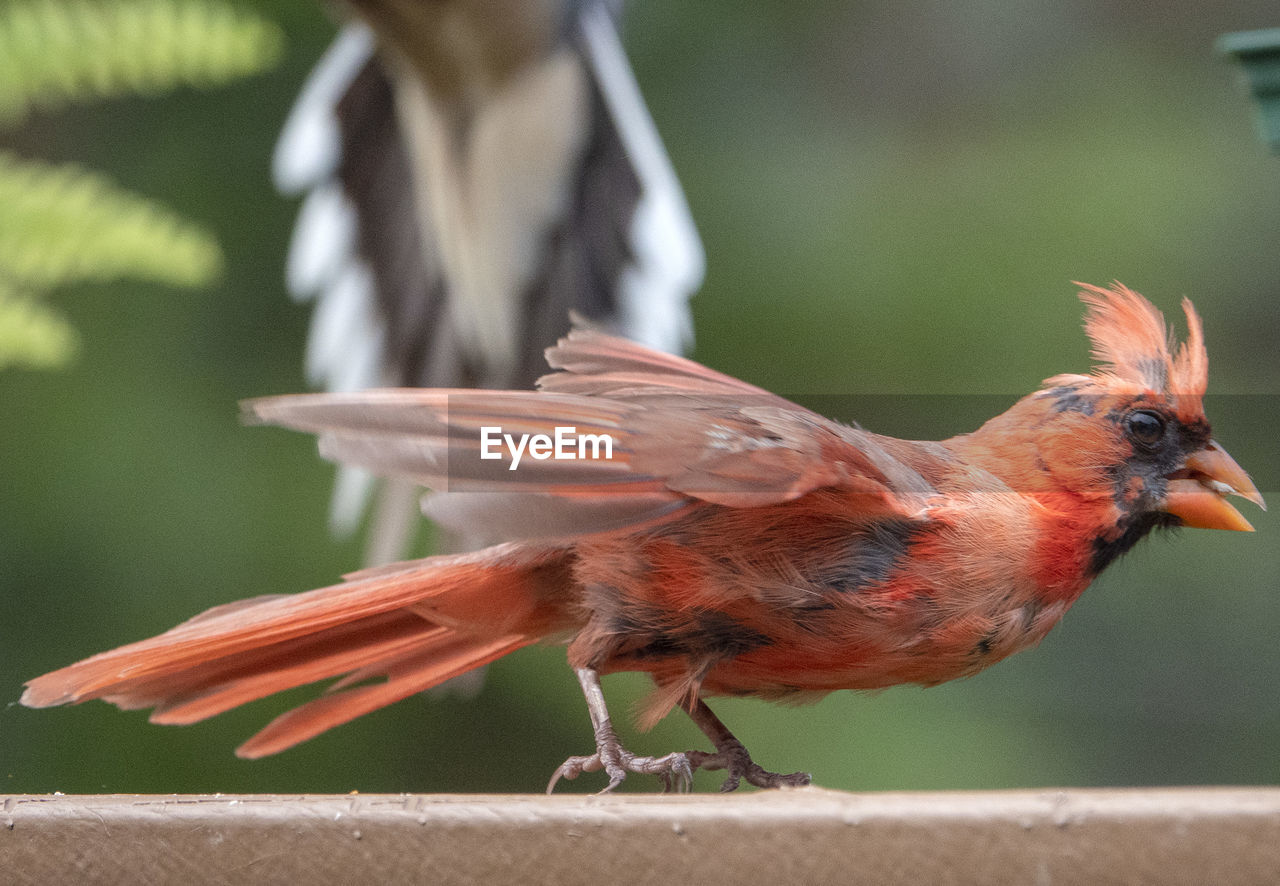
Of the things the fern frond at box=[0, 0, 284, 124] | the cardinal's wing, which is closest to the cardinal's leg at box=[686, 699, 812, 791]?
the cardinal's wing

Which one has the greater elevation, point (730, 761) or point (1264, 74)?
point (1264, 74)

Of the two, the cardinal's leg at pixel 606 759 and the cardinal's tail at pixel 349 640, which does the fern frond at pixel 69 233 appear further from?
the cardinal's leg at pixel 606 759

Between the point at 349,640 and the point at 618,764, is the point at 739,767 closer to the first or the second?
the point at 618,764

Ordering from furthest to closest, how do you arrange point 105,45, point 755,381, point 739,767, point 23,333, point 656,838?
1. point 755,381
2. point 739,767
3. point 105,45
4. point 23,333
5. point 656,838

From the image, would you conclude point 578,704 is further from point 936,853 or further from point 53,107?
point 936,853

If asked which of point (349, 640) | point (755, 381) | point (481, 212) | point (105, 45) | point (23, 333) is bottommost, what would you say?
point (349, 640)

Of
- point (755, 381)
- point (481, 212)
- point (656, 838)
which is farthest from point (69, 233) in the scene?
point (755, 381)
